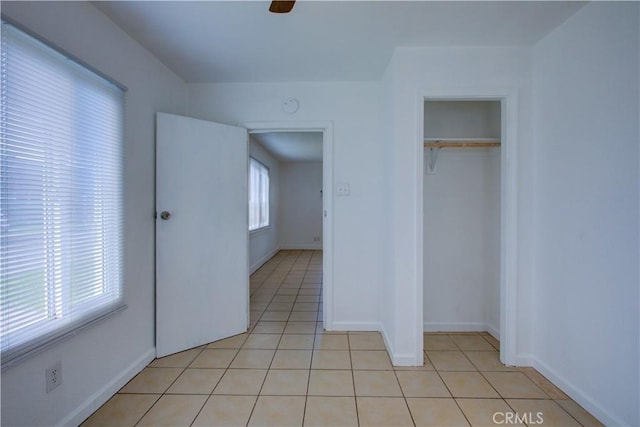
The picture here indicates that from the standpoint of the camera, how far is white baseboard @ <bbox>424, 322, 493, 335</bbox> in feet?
8.63

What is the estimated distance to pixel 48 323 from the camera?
1.37 metres

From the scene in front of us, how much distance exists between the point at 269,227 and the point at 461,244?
4492 millimetres

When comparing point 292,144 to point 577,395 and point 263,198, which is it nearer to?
point 263,198

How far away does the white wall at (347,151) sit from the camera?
2643 millimetres

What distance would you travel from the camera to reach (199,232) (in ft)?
7.65

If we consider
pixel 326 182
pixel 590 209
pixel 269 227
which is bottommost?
pixel 269 227

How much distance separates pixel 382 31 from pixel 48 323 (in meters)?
2.43

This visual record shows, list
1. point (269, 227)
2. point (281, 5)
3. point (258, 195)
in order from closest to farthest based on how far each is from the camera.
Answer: point (281, 5), point (258, 195), point (269, 227)

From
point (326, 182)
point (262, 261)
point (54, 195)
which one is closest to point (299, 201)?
point (262, 261)

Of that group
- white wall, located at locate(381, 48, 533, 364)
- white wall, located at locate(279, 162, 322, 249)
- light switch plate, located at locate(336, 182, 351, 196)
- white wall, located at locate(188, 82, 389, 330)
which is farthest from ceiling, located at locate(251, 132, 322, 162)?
white wall, located at locate(381, 48, 533, 364)

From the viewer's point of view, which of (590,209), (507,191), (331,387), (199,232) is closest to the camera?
(590,209)

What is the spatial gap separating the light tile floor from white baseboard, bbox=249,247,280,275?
2473 millimetres

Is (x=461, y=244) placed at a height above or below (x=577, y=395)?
above

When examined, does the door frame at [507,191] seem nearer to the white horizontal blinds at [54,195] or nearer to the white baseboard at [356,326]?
the white baseboard at [356,326]
